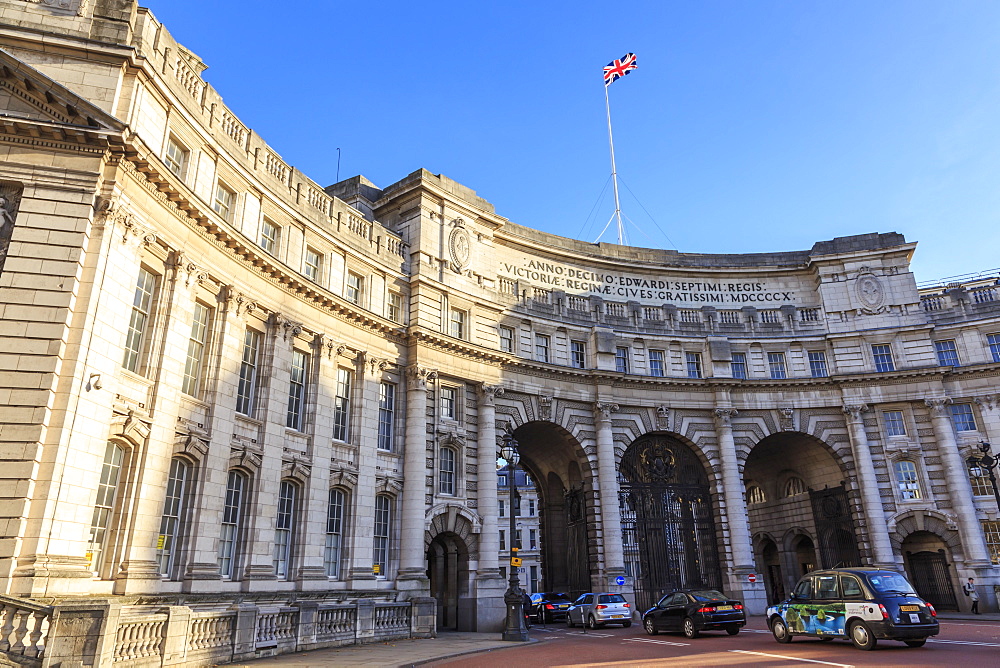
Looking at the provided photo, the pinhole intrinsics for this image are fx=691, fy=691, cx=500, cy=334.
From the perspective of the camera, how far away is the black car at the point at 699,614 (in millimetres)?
22344

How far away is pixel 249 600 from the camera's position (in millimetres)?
21750

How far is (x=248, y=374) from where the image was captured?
80.8ft

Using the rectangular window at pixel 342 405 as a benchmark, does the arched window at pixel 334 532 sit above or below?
below

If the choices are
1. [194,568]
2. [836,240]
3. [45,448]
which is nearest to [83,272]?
[45,448]

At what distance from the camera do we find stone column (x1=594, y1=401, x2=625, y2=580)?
3503 cm

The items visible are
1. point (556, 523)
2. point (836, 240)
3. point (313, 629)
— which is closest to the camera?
point (313, 629)

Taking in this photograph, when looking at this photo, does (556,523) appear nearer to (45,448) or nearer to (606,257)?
(606,257)

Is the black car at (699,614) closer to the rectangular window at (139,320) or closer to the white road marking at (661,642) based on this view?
the white road marking at (661,642)

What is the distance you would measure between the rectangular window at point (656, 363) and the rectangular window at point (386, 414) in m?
16.7

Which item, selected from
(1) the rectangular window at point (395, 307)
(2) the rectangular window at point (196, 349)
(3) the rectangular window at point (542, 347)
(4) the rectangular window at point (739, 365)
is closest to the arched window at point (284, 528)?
(2) the rectangular window at point (196, 349)

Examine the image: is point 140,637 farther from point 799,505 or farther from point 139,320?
point 799,505

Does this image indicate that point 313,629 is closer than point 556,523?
Yes

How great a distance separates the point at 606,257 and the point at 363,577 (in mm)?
23841

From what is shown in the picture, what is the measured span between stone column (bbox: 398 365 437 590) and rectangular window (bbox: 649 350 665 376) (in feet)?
49.0
